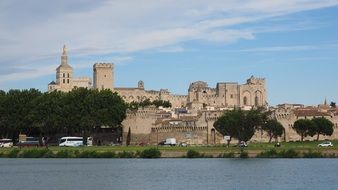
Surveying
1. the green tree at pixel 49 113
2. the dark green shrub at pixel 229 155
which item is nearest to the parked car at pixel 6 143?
the green tree at pixel 49 113

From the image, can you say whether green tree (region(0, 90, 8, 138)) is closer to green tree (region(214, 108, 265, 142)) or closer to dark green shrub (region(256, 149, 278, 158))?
green tree (region(214, 108, 265, 142))

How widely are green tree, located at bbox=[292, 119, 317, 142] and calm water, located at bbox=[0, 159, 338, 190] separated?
1263 inches

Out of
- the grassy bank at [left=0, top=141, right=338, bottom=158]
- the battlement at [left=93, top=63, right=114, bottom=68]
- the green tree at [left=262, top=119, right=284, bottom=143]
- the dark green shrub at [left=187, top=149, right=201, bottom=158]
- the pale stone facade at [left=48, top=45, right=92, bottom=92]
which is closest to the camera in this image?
the grassy bank at [left=0, top=141, right=338, bottom=158]

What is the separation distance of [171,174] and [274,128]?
4162 cm

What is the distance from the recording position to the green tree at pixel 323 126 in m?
97.1

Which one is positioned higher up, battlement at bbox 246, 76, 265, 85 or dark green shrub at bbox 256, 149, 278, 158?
battlement at bbox 246, 76, 265, 85

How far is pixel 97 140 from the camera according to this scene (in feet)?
329

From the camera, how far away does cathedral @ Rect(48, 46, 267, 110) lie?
151 m

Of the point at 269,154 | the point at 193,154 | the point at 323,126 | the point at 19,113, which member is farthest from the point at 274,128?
the point at 19,113

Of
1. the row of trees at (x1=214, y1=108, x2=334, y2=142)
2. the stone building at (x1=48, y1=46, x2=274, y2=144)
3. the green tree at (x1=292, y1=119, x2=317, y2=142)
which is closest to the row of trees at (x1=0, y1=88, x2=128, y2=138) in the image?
the stone building at (x1=48, y1=46, x2=274, y2=144)

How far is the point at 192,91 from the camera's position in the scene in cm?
17162

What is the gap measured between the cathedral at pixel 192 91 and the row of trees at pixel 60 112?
4637cm

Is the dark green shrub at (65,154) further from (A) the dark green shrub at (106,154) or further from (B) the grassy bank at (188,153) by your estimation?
(A) the dark green shrub at (106,154)

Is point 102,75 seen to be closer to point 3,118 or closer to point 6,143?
point 3,118
